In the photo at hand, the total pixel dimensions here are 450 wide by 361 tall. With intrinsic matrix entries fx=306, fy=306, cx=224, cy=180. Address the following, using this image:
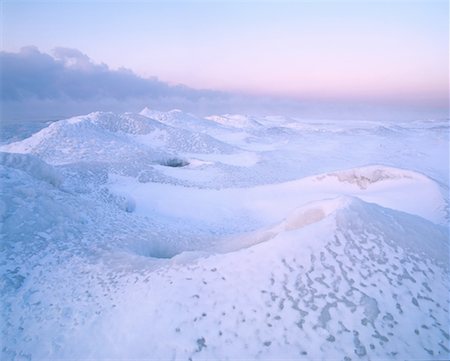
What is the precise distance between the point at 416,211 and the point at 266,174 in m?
19.2

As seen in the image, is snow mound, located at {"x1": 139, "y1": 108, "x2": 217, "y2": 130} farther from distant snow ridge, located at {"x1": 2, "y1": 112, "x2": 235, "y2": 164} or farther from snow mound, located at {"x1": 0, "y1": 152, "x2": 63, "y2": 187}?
snow mound, located at {"x1": 0, "y1": 152, "x2": 63, "y2": 187}

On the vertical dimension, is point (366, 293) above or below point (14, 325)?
above

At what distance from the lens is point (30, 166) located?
14.7 meters

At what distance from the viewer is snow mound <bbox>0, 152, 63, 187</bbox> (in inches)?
570

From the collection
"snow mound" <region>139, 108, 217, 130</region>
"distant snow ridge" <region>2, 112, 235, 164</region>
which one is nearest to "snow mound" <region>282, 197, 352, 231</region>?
"distant snow ridge" <region>2, 112, 235, 164</region>

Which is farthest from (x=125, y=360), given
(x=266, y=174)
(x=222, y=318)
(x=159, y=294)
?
(x=266, y=174)

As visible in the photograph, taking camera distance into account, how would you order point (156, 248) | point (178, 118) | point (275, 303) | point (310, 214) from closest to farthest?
point (275, 303)
point (310, 214)
point (156, 248)
point (178, 118)

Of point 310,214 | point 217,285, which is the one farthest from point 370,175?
point 217,285

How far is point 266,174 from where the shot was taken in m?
33.0

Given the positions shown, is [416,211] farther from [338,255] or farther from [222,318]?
[222,318]

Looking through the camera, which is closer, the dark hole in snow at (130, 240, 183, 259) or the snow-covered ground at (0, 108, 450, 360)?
the snow-covered ground at (0, 108, 450, 360)

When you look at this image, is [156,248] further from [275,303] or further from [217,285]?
[275,303]

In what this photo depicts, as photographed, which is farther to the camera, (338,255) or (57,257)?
(57,257)

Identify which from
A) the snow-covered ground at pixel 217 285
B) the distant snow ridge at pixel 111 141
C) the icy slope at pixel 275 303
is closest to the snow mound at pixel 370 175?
the snow-covered ground at pixel 217 285
